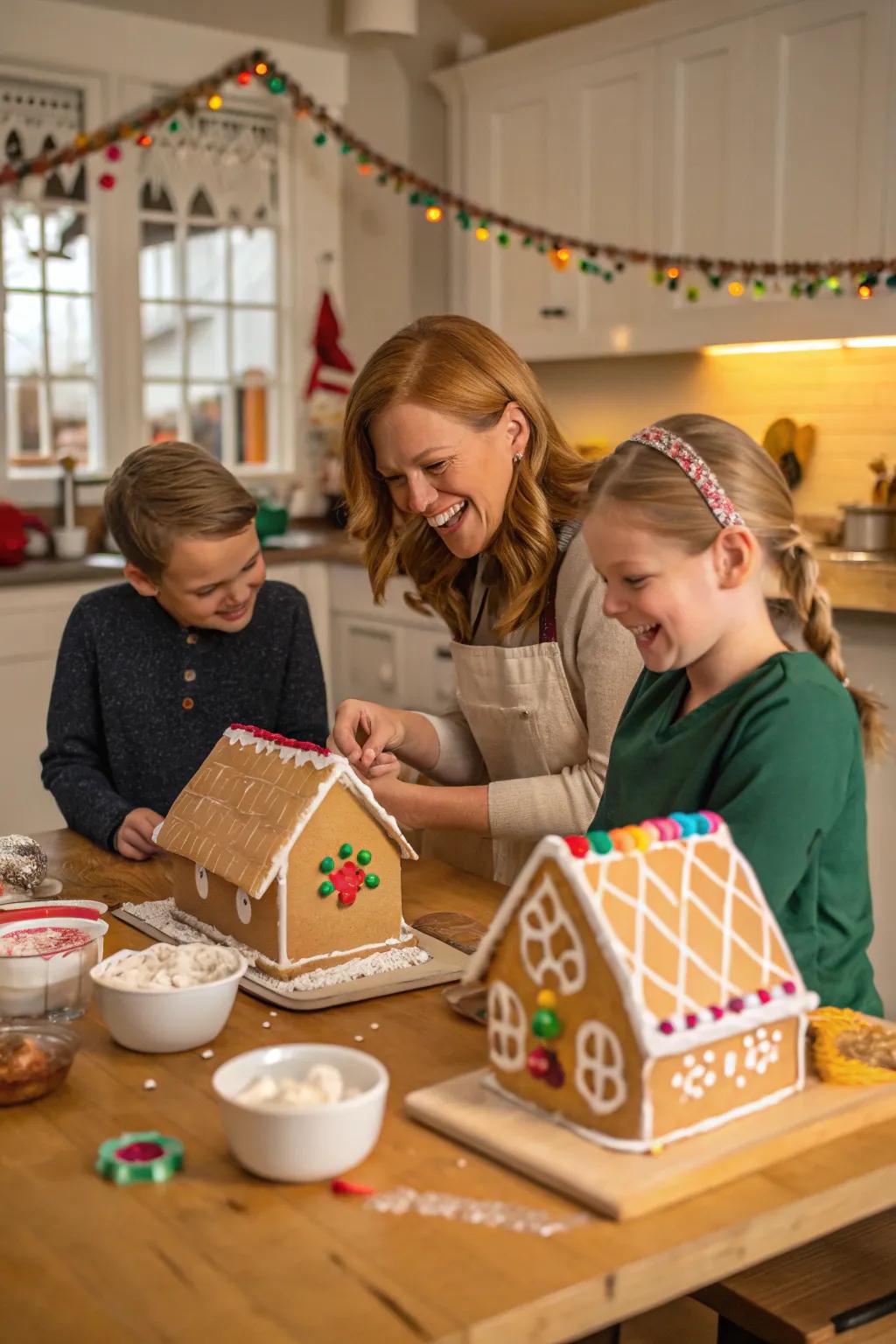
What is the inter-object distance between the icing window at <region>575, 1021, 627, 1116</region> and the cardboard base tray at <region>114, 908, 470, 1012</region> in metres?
0.39

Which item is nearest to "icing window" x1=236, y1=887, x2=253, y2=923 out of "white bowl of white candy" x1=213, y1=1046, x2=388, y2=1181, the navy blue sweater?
"white bowl of white candy" x1=213, y1=1046, x2=388, y2=1181

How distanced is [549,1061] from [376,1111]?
0.14m

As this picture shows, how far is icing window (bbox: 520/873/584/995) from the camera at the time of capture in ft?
3.55

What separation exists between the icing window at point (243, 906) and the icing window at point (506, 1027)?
0.42 metres

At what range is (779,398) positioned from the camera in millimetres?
4211

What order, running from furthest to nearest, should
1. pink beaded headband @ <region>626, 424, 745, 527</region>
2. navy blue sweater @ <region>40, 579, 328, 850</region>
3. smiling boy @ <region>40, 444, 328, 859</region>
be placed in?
navy blue sweater @ <region>40, 579, 328, 850</region> → smiling boy @ <region>40, 444, 328, 859</region> → pink beaded headband @ <region>626, 424, 745, 527</region>

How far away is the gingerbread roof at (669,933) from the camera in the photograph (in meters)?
1.05

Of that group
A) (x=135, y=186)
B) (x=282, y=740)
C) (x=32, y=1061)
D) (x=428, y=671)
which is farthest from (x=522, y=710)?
(x=135, y=186)

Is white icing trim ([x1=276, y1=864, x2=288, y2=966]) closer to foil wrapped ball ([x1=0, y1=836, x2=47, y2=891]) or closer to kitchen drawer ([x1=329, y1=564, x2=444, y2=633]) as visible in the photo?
foil wrapped ball ([x1=0, y1=836, x2=47, y2=891])

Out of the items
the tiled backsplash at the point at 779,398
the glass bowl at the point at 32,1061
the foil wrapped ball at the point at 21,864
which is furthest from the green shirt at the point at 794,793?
the tiled backsplash at the point at 779,398

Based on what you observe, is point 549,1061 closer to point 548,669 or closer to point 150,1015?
point 150,1015

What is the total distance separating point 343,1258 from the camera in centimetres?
96

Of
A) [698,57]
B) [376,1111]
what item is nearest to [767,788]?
[376,1111]

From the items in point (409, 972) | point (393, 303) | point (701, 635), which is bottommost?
point (409, 972)
